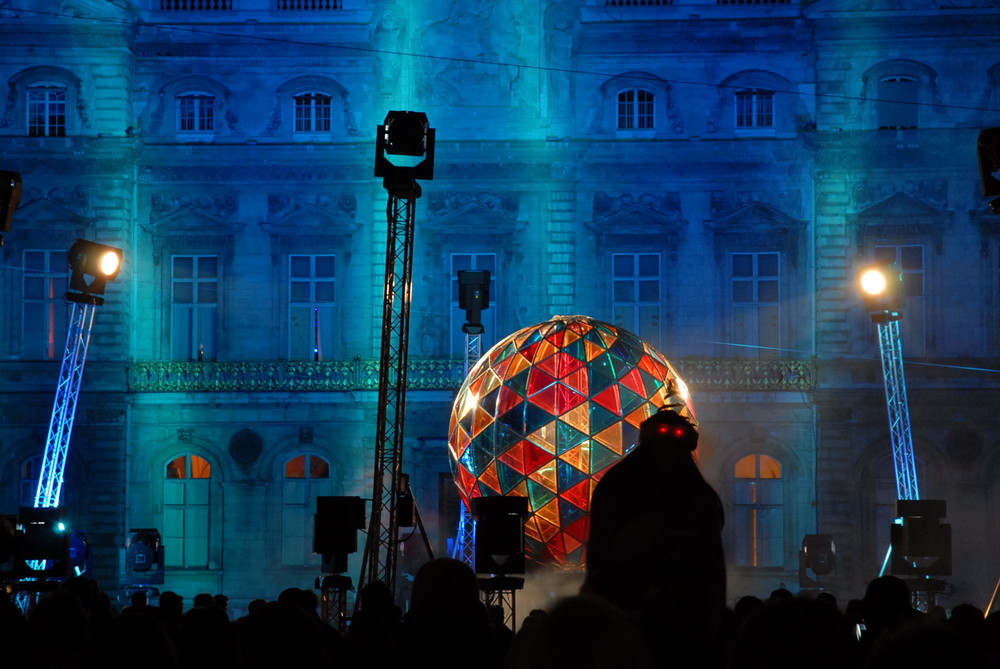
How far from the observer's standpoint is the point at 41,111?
73.6ft

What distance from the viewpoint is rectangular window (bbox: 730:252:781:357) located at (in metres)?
22.3

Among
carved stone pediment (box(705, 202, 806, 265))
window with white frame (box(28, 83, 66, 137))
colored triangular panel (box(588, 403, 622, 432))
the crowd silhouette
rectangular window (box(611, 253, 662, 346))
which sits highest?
window with white frame (box(28, 83, 66, 137))

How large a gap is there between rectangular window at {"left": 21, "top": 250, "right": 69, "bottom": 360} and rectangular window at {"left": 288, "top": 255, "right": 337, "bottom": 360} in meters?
3.88

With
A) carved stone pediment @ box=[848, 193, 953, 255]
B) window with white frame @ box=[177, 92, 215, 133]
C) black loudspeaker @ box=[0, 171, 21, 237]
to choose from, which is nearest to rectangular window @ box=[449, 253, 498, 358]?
window with white frame @ box=[177, 92, 215, 133]

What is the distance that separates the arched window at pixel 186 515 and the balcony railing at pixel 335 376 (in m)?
1.42

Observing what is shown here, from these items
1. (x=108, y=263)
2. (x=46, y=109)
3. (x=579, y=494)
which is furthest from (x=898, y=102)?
(x=46, y=109)

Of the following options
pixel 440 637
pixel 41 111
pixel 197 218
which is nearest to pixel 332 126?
pixel 197 218

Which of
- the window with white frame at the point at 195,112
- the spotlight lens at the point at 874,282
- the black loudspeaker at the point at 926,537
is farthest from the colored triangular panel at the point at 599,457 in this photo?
the window with white frame at the point at 195,112

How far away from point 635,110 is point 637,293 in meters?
3.25

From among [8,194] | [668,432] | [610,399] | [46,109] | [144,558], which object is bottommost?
[144,558]

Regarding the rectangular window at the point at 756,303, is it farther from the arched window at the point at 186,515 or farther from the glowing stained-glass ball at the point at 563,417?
the arched window at the point at 186,515

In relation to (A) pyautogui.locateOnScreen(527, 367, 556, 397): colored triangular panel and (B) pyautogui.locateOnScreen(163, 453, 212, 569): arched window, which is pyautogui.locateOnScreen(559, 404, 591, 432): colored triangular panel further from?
(B) pyautogui.locateOnScreen(163, 453, 212, 569): arched window

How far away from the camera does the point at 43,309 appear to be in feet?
73.0

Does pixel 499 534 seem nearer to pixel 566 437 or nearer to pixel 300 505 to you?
pixel 566 437
